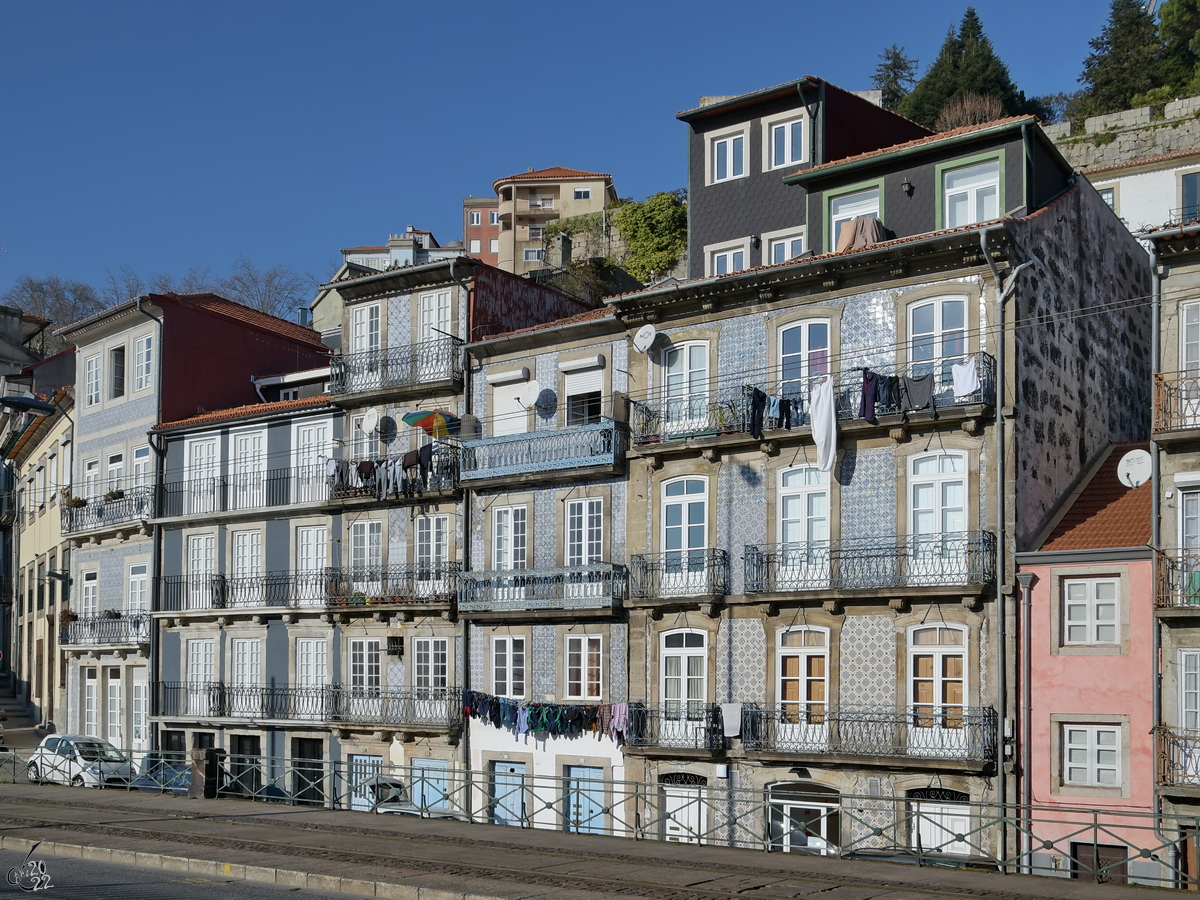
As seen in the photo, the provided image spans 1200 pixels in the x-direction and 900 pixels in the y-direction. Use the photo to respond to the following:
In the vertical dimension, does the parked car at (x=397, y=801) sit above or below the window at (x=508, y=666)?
below

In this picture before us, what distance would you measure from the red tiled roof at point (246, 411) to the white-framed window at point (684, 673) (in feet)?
45.0

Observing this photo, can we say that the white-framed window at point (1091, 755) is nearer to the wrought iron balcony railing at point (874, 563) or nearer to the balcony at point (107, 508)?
the wrought iron balcony railing at point (874, 563)

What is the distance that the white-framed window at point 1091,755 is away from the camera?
2672 cm

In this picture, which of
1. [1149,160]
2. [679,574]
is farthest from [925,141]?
[1149,160]

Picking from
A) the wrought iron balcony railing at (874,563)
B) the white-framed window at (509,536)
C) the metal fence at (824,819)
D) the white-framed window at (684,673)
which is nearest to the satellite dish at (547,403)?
the white-framed window at (509,536)

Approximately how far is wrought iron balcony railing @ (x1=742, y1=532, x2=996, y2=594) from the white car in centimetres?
1808

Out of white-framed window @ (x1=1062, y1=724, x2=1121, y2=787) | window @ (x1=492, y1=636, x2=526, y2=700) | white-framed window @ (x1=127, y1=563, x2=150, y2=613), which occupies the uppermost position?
white-framed window @ (x1=127, y1=563, x2=150, y2=613)

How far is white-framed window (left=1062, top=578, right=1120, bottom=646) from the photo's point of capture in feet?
89.4

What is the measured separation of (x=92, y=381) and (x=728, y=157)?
2442cm

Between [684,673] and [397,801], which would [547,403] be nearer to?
[684,673]

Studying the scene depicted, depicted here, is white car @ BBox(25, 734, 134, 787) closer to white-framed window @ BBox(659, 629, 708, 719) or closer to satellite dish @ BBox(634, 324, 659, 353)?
white-framed window @ BBox(659, 629, 708, 719)

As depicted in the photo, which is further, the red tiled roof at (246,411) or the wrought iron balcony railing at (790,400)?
the red tiled roof at (246,411)

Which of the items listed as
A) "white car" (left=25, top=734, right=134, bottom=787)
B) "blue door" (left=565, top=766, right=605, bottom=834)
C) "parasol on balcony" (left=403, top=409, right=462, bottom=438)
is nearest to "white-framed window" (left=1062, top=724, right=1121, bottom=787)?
"blue door" (left=565, top=766, right=605, bottom=834)

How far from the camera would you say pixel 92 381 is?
1922 inches
